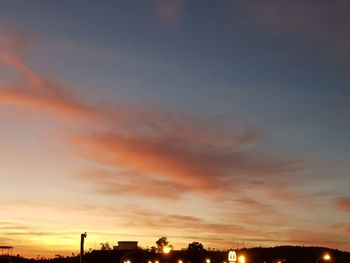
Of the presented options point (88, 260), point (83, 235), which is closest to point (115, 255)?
point (88, 260)

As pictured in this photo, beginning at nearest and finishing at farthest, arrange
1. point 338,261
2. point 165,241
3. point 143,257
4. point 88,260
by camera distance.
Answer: point 338,261 → point 143,257 → point 88,260 → point 165,241

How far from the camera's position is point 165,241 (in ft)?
597

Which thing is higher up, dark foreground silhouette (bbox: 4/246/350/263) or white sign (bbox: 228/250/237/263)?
dark foreground silhouette (bbox: 4/246/350/263)

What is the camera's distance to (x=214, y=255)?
15825 cm

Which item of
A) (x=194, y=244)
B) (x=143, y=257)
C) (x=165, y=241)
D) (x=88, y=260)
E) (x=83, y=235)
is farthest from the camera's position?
(x=194, y=244)

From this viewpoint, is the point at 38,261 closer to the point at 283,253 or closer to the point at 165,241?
the point at 165,241

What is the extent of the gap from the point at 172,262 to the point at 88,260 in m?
30.5

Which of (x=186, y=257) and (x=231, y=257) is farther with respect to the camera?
(x=186, y=257)

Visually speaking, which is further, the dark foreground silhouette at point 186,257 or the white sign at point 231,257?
the dark foreground silhouette at point 186,257

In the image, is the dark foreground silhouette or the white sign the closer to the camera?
the white sign

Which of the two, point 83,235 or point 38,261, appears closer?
point 83,235

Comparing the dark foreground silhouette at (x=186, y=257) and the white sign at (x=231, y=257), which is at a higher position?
the dark foreground silhouette at (x=186, y=257)

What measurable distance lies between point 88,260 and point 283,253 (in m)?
72.2

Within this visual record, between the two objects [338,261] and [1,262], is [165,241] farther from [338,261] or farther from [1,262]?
[1,262]
